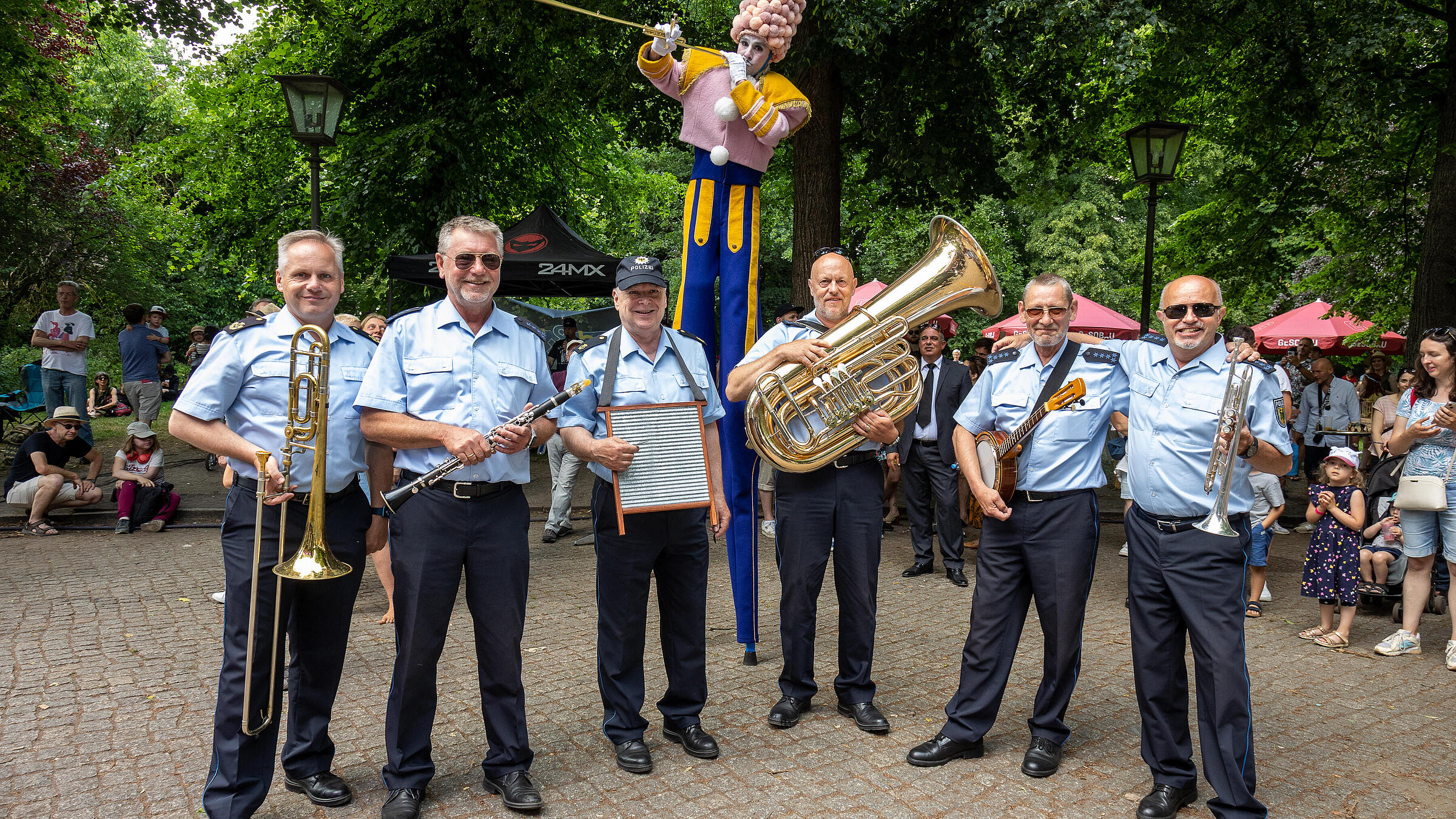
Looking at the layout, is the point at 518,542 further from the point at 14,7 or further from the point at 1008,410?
the point at 14,7

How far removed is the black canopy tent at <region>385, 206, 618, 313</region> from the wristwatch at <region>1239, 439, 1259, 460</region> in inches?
411

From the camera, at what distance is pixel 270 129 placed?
16672mm

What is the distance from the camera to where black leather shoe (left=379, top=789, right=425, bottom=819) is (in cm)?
377

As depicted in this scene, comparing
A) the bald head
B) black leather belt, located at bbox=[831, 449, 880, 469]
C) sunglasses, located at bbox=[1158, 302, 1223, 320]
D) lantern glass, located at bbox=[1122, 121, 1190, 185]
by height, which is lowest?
black leather belt, located at bbox=[831, 449, 880, 469]

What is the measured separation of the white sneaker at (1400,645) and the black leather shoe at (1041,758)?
11.4 feet

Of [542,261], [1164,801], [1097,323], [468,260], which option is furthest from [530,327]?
[1097,323]

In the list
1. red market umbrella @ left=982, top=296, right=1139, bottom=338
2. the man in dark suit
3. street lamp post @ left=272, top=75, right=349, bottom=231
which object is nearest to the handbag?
the man in dark suit

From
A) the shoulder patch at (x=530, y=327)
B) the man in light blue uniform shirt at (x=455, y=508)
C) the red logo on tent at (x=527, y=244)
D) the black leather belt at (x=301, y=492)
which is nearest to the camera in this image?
the black leather belt at (x=301, y=492)

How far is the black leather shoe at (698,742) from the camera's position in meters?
4.48

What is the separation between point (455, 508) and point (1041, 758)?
9.28 feet

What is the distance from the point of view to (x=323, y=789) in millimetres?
3996

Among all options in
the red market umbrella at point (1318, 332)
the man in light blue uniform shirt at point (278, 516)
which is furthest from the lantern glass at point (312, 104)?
the red market umbrella at point (1318, 332)

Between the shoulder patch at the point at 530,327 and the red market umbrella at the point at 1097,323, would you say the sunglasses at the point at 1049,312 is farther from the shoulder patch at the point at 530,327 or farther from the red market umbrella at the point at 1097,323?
the red market umbrella at the point at 1097,323

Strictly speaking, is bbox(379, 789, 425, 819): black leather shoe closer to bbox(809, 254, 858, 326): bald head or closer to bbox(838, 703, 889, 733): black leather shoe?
bbox(838, 703, 889, 733): black leather shoe
